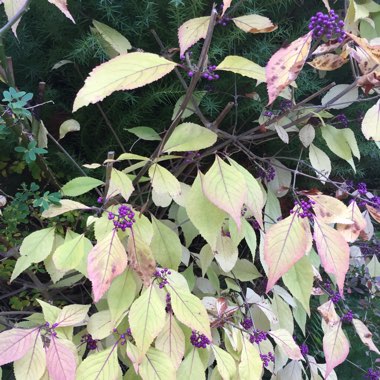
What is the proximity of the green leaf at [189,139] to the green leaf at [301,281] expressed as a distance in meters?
0.23

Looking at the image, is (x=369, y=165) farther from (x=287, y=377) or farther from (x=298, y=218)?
(x=298, y=218)

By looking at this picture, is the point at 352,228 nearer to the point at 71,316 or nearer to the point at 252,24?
the point at 252,24

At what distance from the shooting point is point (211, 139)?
0.64 m

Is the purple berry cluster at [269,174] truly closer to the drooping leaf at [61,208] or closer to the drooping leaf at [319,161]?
the drooping leaf at [319,161]

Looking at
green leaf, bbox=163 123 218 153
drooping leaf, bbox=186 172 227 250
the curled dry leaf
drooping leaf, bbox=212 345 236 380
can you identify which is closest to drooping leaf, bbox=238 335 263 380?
drooping leaf, bbox=212 345 236 380

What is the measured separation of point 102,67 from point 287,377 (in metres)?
0.80

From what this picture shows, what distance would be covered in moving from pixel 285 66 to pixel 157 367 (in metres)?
0.44

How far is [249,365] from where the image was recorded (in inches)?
27.7

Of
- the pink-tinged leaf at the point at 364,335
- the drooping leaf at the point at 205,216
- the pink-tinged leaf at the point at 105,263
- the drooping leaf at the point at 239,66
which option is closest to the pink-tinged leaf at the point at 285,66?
the drooping leaf at the point at 239,66

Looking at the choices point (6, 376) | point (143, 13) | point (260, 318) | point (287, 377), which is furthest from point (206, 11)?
point (6, 376)

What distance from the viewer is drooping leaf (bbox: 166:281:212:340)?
0.61 metres

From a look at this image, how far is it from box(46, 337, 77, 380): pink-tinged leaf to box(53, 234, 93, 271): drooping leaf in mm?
110

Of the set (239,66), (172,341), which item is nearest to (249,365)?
(172,341)

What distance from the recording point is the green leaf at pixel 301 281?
25.6 inches
